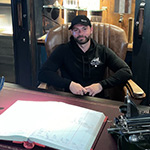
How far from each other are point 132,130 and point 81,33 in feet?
4.17

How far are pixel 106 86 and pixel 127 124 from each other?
3.31ft

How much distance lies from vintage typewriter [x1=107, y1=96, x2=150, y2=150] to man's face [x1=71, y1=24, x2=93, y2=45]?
1.16m

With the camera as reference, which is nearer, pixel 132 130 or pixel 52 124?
pixel 132 130

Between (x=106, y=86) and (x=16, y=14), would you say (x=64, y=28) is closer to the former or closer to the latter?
(x=106, y=86)

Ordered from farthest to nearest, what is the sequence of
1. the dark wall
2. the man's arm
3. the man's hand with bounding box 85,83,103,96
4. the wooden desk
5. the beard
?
the dark wall, the beard, the man's arm, the man's hand with bounding box 85,83,103,96, the wooden desk

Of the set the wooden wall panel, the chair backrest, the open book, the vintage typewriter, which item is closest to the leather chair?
the chair backrest

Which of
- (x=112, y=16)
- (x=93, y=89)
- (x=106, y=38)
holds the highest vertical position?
(x=112, y=16)

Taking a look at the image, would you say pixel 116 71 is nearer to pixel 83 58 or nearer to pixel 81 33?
pixel 83 58

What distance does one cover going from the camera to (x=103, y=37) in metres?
2.17

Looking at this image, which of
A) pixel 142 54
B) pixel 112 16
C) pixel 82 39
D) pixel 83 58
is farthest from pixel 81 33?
pixel 112 16

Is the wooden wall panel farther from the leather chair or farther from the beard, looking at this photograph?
the beard

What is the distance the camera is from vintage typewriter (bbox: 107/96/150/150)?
33.6 inches

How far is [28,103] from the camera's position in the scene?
1.24 metres

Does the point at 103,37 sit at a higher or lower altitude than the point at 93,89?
higher
